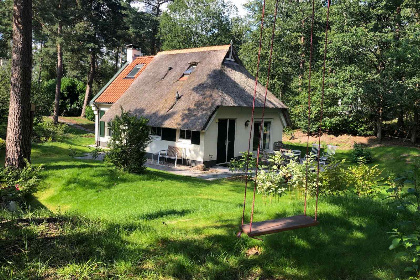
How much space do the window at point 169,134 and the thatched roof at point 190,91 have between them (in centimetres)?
75

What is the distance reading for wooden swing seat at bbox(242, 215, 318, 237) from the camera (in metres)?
3.91

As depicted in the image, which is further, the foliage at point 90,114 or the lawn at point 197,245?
the foliage at point 90,114

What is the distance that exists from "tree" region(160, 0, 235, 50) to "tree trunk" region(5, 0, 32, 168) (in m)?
27.3

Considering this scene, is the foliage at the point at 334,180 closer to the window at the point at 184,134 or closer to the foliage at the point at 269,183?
the foliage at the point at 269,183

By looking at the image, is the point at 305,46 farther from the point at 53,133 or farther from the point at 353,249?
the point at 353,249

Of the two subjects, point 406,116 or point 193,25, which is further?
point 193,25

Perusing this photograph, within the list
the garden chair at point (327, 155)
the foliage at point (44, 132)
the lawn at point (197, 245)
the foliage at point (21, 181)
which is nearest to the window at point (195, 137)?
the garden chair at point (327, 155)

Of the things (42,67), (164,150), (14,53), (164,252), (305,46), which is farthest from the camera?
(42,67)

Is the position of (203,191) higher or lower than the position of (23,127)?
lower

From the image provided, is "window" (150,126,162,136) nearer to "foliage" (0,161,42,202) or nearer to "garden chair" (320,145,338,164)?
"garden chair" (320,145,338,164)

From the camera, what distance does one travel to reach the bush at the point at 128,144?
1090 cm

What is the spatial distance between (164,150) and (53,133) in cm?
834

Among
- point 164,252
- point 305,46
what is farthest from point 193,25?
point 164,252

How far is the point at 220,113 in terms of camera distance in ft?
50.4
